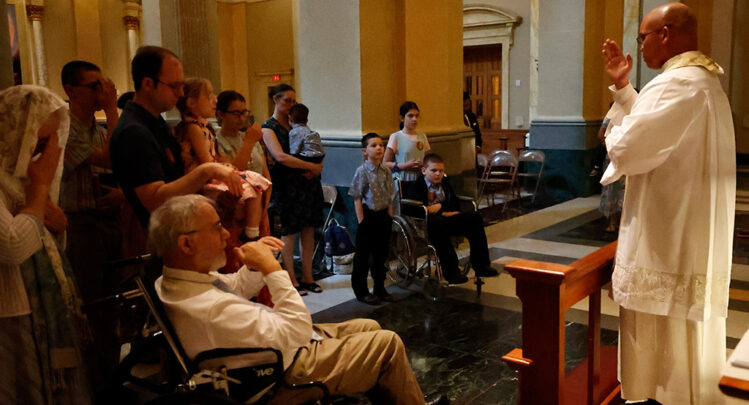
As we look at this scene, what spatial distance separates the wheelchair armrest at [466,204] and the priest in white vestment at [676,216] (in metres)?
2.72

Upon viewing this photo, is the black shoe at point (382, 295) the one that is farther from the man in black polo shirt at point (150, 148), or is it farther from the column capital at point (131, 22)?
the column capital at point (131, 22)

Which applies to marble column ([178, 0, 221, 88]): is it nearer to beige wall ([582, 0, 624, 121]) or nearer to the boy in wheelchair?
the boy in wheelchair

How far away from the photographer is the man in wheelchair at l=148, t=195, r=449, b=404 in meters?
2.15

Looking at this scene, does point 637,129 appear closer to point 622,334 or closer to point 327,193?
point 622,334

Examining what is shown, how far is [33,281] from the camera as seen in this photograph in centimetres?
229

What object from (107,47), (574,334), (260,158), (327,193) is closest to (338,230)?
(327,193)

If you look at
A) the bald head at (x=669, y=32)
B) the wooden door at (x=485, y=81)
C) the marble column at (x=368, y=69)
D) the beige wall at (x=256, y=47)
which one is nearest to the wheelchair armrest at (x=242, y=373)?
the bald head at (x=669, y=32)

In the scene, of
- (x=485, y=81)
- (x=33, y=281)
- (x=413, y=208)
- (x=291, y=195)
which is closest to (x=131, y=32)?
(x=485, y=81)

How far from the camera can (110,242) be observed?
318cm

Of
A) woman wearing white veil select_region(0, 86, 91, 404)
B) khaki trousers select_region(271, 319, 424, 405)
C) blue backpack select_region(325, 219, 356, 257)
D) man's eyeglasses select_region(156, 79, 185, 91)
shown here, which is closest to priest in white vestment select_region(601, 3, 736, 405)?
khaki trousers select_region(271, 319, 424, 405)

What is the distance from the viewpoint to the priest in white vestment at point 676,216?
2.57m

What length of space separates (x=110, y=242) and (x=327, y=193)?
9.71 ft

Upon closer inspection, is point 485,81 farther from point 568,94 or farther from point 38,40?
point 38,40

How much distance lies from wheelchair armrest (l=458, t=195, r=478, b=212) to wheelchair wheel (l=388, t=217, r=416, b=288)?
0.57 meters
